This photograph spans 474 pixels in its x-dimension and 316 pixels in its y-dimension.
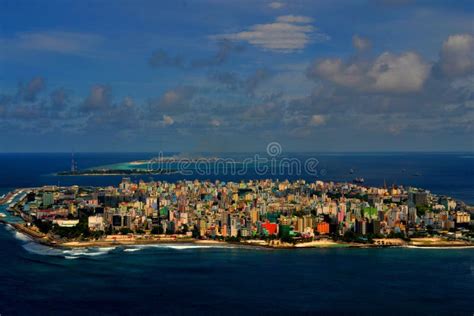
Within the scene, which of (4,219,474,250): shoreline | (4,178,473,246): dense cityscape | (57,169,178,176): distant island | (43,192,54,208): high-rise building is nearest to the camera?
(4,219,474,250): shoreline

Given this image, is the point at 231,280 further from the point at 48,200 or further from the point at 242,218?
the point at 48,200

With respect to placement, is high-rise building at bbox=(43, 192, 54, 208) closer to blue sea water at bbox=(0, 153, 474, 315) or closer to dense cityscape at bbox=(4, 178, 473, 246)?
dense cityscape at bbox=(4, 178, 473, 246)

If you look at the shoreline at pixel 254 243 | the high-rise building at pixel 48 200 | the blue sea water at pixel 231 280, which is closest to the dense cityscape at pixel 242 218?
the high-rise building at pixel 48 200

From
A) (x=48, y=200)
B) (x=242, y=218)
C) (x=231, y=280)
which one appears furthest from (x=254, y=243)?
(x=48, y=200)

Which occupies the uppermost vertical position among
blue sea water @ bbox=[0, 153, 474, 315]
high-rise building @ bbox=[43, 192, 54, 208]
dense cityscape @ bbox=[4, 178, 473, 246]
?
high-rise building @ bbox=[43, 192, 54, 208]

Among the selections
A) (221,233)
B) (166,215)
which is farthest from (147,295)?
(166,215)

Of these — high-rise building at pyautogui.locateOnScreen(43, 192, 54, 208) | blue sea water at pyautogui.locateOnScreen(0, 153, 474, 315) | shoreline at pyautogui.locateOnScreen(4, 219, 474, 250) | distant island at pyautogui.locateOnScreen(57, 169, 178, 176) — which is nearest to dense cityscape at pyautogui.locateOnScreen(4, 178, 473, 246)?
high-rise building at pyautogui.locateOnScreen(43, 192, 54, 208)

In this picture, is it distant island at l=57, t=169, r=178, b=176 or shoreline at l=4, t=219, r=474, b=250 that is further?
distant island at l=57, t=169, r=178, b=176
